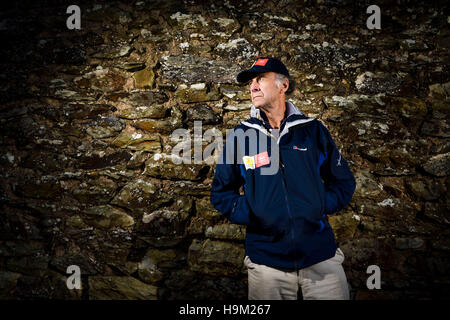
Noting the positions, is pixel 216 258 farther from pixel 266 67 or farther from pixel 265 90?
pixel 266 67

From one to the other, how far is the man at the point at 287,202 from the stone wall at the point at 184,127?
1.82 feet

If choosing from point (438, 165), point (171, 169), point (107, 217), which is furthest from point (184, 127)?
point (438, 165)

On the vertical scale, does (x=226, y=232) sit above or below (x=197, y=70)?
below

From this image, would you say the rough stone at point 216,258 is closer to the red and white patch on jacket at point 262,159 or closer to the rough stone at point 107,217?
the rough stone at point 107,217

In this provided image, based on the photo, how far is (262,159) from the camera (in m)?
1.71

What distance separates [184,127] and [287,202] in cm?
127

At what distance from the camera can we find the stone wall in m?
2.21

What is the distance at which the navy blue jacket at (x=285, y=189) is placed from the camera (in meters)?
1.57

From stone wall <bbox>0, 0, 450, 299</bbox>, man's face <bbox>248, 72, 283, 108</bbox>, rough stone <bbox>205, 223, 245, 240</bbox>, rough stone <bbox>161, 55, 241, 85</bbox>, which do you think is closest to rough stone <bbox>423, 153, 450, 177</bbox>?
stone wall <bbox>0, 0, 450, 299</bbox>

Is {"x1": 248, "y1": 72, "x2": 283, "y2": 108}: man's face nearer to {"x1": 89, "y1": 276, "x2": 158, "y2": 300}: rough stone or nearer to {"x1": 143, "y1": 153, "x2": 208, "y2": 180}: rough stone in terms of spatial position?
{"x1": 143, "y1": 153, "x2": 208, "y2": 180}: rough stone

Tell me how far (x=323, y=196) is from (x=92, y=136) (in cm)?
215

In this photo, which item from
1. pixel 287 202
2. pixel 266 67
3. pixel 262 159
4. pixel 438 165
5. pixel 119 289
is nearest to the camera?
pixel 287 202

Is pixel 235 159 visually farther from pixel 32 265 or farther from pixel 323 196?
pixel 32 265

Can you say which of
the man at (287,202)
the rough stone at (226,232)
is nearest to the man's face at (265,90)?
the man at (287,202)
